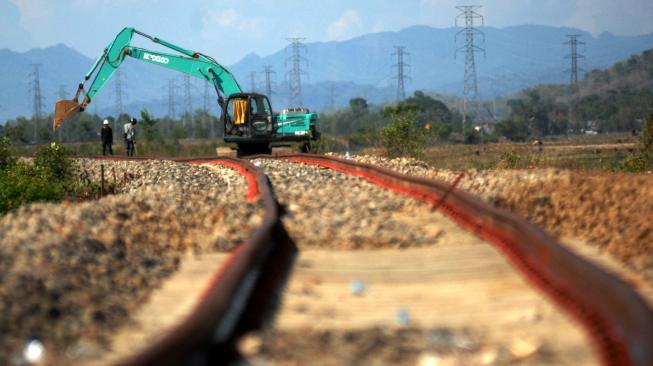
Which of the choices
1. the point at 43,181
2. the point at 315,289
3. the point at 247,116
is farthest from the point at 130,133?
the point at 315,289

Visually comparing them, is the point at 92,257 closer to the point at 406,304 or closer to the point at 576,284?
the point at 406,304

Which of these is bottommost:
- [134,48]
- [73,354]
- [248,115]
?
[73,354]

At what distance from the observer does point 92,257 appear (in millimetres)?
7637

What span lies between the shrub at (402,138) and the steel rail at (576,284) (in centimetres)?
2810

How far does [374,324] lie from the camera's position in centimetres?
539

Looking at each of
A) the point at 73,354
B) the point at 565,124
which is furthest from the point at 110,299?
the point at 565,124

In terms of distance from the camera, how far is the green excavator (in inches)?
1309

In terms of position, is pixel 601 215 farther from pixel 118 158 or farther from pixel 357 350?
pixel 118 158

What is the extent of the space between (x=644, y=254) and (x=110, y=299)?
161 inches

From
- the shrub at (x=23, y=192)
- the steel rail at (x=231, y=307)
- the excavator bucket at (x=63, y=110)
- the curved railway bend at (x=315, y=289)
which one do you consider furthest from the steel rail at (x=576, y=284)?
the excavator bucket at (x=63, y=110)

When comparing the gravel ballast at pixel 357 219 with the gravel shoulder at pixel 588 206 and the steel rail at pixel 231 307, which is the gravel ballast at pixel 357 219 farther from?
the gravel shoulder at pixel 588 206

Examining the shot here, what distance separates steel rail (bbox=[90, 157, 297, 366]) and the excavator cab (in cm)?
2495

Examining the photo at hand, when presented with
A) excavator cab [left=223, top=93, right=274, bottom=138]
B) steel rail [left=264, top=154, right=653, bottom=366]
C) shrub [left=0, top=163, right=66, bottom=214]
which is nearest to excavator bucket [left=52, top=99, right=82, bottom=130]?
excavator cab [left=223, top=93, right=274, bottom=138]

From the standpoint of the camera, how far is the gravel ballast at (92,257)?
18.1 ft
